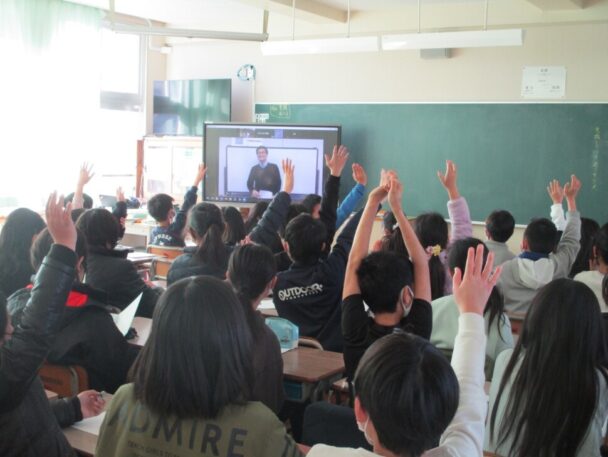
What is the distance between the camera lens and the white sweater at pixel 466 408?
128cm

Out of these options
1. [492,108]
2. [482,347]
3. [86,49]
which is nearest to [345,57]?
[492,108]

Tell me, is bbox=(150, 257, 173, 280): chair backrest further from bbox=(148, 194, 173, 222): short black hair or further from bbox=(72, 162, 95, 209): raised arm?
bbox=(72, 162, 95, 209): raised arm

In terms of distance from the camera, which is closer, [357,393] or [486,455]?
[357,393]

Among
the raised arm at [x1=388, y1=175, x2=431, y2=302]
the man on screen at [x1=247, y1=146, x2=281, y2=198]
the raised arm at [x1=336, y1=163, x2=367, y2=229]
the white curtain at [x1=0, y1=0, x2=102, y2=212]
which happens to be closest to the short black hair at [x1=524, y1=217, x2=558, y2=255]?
the raised arm at [x1=336, y1=163, x2=367, y2=229]

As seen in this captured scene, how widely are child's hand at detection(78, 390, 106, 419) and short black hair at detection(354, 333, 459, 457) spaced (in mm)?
1208

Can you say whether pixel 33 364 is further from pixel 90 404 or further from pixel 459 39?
pixel 459 39

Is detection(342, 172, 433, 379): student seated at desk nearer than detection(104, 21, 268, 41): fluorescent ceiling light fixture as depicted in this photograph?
Yes

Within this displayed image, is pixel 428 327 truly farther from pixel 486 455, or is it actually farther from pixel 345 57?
pixel 345 57

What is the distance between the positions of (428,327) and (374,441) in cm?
95

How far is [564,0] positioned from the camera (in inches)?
238

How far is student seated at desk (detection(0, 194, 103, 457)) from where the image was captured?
1.67 m

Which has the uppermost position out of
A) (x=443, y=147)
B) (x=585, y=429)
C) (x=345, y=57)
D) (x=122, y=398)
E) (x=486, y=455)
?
(x=345, y=57)

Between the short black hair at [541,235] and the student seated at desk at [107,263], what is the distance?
93.3 inches

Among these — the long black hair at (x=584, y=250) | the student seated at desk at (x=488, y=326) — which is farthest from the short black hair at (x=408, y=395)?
the long black hair at (x=584, y=250)
